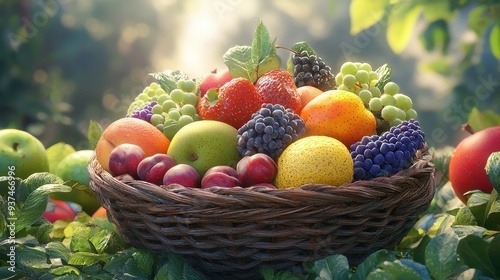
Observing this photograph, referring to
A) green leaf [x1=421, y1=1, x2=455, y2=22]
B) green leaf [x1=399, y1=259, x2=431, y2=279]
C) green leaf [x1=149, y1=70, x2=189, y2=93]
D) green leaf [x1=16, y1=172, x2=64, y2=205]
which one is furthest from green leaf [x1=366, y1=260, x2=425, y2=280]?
green leaf [x1=421, y1=1, x2=455, y2=22]

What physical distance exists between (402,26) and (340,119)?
0.57 m

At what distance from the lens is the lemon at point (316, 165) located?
971 millimetres

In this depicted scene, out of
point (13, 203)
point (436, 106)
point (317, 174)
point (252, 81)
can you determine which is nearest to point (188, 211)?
point (317, 174)

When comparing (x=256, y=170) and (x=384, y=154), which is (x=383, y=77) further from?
(x=256, y=170)

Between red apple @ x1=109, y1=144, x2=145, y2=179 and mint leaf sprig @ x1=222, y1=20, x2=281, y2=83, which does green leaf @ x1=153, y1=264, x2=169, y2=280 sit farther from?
mint leaf sprig @ x1=222, y1=20, x2=281, y2=83

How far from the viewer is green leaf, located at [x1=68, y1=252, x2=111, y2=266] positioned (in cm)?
99

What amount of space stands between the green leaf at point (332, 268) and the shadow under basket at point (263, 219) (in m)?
0.06

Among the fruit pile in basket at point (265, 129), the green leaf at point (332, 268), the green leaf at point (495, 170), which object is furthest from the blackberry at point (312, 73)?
the green leaf at point (332, 268)

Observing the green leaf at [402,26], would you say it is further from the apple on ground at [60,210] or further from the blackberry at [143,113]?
the apple on ground at [60,210]

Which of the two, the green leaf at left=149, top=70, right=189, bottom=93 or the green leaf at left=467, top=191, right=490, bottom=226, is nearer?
the green leaf at left=467, top=191, right=490, bottom=226

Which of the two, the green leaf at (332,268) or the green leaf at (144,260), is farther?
the green leaf at (144,260)

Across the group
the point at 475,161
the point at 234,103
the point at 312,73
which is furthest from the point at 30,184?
the point at 475,161

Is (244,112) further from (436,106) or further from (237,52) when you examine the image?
(436,106)

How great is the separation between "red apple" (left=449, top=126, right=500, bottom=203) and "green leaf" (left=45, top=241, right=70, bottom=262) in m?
0.75
